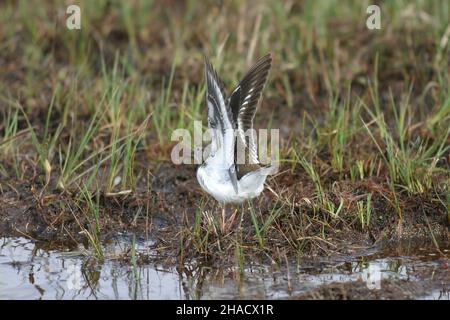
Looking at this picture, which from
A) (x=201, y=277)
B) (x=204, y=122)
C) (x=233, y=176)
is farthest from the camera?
(x=204, y=122)

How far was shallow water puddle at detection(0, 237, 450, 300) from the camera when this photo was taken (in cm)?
507

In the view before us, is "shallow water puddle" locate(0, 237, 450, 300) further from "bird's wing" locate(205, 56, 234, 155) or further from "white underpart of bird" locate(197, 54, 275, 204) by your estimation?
"bird's wing" locate(205, 56, 234, 155)

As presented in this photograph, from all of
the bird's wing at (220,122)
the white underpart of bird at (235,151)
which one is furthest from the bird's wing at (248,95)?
the bird's wing at (220,122)

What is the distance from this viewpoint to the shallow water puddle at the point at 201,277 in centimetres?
507

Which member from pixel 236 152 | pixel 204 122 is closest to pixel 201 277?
pixel 236 152

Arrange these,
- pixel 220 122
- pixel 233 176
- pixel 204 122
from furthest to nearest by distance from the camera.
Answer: pixel 204 122 < pixel 233 176 < pixel 220 122

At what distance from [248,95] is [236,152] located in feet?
1.15

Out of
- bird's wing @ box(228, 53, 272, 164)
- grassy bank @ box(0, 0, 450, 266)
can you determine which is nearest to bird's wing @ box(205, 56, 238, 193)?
bird's wing @ box(228, 53, 272, 164)

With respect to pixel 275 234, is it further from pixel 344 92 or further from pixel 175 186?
pixel 344 92

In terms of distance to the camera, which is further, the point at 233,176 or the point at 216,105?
the point at 233,176

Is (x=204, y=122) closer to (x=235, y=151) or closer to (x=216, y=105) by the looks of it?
(x=235, y=151)

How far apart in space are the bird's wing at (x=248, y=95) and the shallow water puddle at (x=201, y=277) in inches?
35.4

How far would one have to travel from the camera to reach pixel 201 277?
17.4 feet
